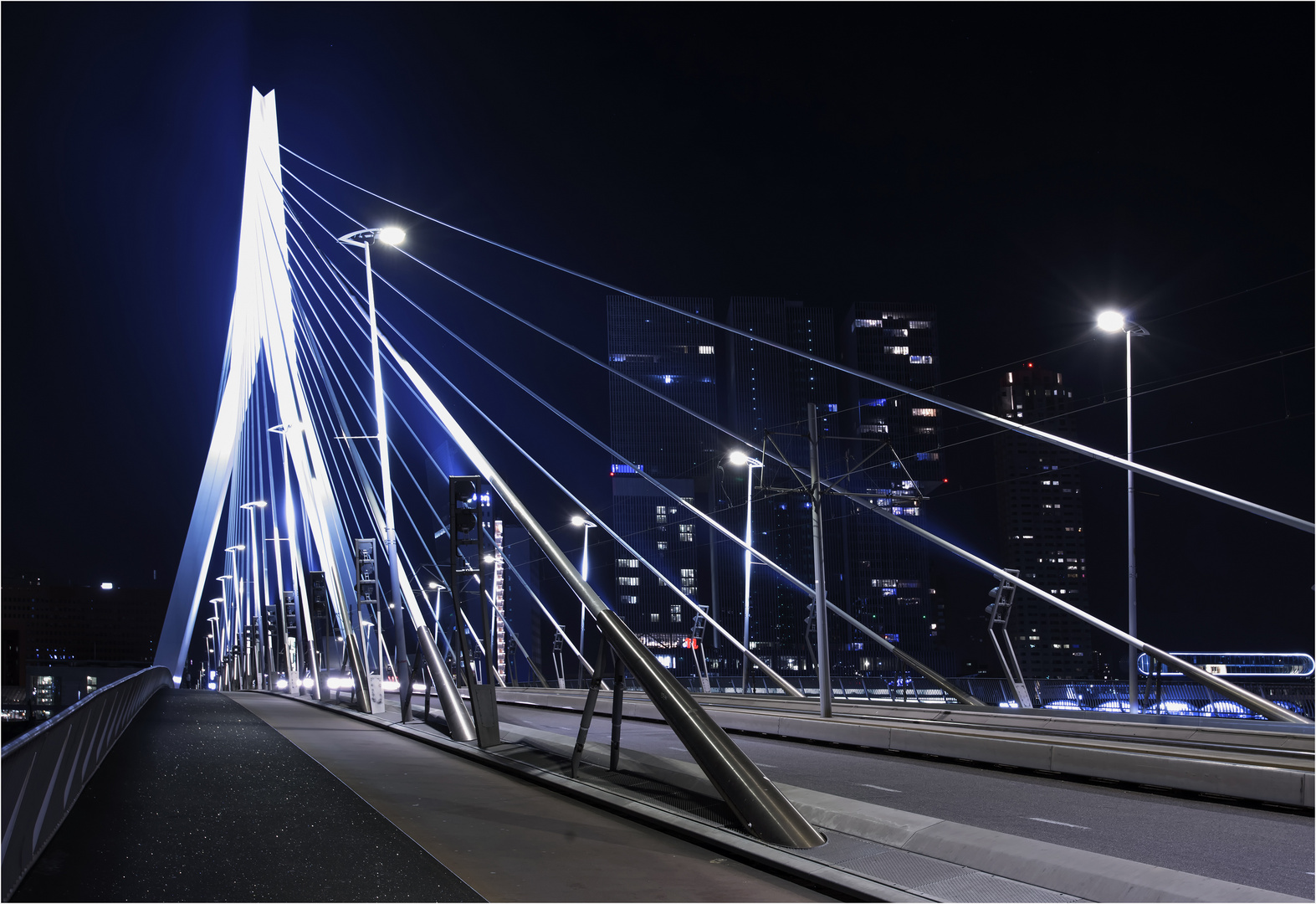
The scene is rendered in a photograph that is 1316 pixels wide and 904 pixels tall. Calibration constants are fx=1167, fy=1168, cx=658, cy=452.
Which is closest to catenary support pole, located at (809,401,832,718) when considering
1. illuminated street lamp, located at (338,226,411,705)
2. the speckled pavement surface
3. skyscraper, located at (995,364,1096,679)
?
illuminated street lamp, located at (338,226,411,705)

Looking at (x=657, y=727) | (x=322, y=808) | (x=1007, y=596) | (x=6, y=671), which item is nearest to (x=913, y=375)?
(x=6, y=671)

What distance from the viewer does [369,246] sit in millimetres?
29016

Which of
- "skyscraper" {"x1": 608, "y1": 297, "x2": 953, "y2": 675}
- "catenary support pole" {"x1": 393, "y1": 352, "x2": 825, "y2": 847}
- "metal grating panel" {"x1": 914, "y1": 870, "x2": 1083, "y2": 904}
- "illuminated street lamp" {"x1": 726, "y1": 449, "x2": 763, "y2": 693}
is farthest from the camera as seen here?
"skyscraper" {"x1": 608, "y1": 297, "x2": 953, "y2": 675}

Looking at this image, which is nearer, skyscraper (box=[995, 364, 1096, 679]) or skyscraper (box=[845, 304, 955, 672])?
skyscraper (box=[995, 364, 1096, 679])

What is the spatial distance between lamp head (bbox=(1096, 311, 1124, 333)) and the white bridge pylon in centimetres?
1617

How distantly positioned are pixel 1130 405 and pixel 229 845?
2200 centimetres

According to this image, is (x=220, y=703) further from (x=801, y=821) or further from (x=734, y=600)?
(x=734, y=600)

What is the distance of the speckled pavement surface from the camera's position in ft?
22.2

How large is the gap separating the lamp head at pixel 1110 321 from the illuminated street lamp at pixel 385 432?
14107 mm

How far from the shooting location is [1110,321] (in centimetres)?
2153

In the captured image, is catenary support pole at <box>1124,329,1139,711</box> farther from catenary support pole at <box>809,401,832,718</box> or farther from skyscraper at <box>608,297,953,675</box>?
skyscraper at <box>608,297,953,675</box>

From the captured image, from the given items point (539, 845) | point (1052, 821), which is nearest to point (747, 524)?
point (1052, 821)

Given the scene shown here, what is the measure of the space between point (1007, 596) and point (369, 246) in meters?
18.5

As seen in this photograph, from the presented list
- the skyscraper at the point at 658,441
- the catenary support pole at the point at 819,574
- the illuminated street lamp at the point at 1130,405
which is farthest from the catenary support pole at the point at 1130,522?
the skyscraper at the point at 658,441
